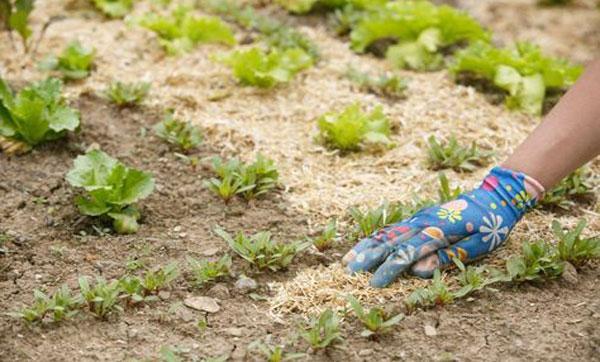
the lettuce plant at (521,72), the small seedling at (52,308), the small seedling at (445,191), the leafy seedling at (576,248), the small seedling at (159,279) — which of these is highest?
the lettuce plant at (521,72)

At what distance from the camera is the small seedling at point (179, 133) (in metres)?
3.19

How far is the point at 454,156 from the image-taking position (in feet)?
10.4

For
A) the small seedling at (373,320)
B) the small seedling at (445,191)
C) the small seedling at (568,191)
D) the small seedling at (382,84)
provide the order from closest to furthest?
the small seedling at (373,320) < the small seedling at (445,191) < the small seedling at (568,191) < the small seedling at (382,84)

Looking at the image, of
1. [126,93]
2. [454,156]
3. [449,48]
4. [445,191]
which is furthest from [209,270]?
[449,48]

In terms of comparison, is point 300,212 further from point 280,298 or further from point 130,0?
point 130,0

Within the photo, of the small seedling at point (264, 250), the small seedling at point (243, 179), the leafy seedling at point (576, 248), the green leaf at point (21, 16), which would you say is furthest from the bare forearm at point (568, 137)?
the green leaf at point (21, 16)

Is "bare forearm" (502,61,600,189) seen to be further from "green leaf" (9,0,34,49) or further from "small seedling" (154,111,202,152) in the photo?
"green leaf" (9,0,34,49)

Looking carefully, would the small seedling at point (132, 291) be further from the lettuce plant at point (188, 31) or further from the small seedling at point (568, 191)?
the lettuce plant at point (188, 31)

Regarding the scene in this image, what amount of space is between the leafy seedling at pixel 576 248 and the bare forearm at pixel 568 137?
169 mm

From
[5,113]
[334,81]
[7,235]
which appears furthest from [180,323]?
[334,81]

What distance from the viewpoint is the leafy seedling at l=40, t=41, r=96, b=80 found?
362cm

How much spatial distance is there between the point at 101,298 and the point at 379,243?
0.81m

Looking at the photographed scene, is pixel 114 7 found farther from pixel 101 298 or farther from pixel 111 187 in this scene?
pixel 101 298

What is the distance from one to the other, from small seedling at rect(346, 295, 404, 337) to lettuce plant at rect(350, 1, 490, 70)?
1993 mm
